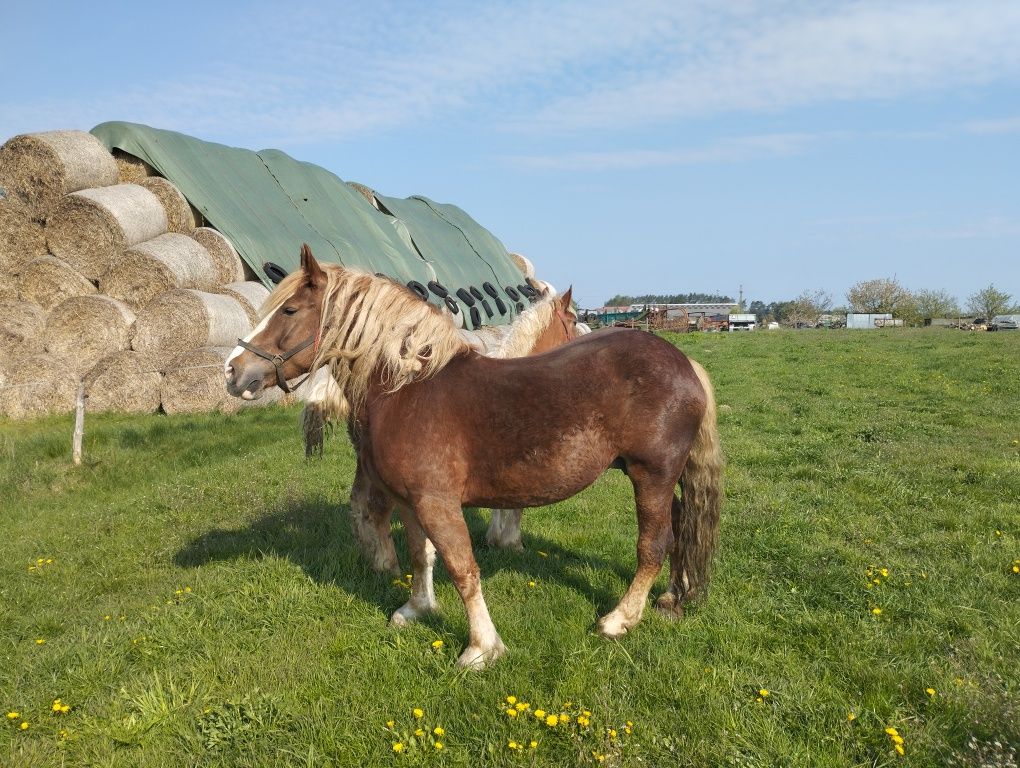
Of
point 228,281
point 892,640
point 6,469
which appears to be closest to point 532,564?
point 892,640

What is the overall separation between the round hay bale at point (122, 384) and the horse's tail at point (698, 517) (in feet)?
30.0

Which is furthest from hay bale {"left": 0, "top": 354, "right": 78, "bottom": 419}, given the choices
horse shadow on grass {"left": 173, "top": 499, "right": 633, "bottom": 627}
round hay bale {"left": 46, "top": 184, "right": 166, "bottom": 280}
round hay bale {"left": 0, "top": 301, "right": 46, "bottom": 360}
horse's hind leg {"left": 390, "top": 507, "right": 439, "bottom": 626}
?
horse's hind leg {"left": 390, "top": 507, "right": 439, "bottom": 626}

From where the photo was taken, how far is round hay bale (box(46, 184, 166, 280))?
11211 mm

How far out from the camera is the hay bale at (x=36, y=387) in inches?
413

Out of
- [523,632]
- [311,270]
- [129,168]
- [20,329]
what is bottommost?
[523,632]

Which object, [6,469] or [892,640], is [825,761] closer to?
[892,640]

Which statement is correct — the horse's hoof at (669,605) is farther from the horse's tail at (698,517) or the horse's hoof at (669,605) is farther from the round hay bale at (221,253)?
the round hay bale at (221,253)

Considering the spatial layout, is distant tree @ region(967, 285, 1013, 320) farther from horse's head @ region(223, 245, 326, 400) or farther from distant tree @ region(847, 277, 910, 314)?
horse's head @ region(223, 245, 326, 400)

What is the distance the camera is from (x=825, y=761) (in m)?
3.04

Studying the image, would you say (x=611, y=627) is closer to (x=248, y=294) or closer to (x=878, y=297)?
(x=248, y=294)

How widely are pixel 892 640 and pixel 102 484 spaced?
7778 mm

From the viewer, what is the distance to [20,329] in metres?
10.9

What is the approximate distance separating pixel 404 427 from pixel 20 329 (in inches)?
384

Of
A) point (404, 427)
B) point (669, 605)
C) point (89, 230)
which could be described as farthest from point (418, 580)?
point (89, 230)
